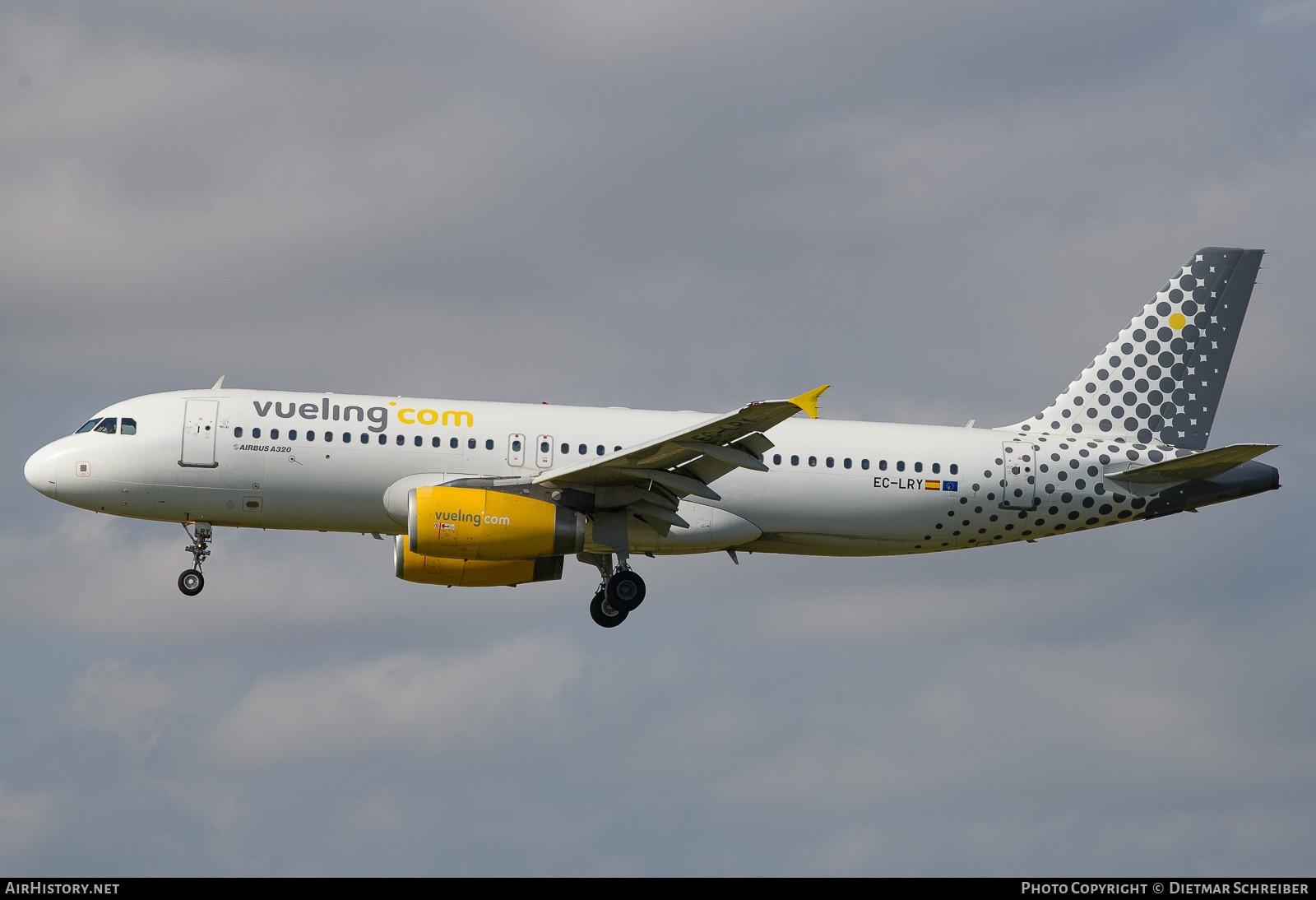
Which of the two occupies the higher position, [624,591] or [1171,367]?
[1171,367]

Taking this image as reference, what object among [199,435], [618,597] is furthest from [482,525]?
[199,435]

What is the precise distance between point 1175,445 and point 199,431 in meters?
24.3

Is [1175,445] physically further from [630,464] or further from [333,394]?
[333,394]

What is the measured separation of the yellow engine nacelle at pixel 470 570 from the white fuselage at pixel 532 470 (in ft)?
3.21

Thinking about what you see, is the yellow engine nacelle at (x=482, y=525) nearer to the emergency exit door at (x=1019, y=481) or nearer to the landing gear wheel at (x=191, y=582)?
the landing gear wheel at (x=191, y=582)

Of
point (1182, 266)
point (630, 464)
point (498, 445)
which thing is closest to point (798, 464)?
point (630, 464)

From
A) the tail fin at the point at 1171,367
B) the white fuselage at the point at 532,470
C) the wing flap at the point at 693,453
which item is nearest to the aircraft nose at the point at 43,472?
the white fuselage at the point at 532,470

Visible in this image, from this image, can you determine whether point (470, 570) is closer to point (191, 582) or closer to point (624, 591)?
point (624, 591)

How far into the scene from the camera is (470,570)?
35.8 meters

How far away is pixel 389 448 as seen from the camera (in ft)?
115

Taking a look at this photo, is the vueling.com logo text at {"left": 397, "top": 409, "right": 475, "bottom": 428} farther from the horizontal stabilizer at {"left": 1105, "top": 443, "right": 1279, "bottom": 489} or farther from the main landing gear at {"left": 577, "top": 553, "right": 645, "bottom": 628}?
the horizontal stabilizer at {"left": 1105, "top": 443, "right": 1279, "bottom": 489}

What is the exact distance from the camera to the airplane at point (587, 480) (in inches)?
1347

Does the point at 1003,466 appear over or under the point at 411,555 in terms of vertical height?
over

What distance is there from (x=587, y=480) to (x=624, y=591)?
330 centimetres
